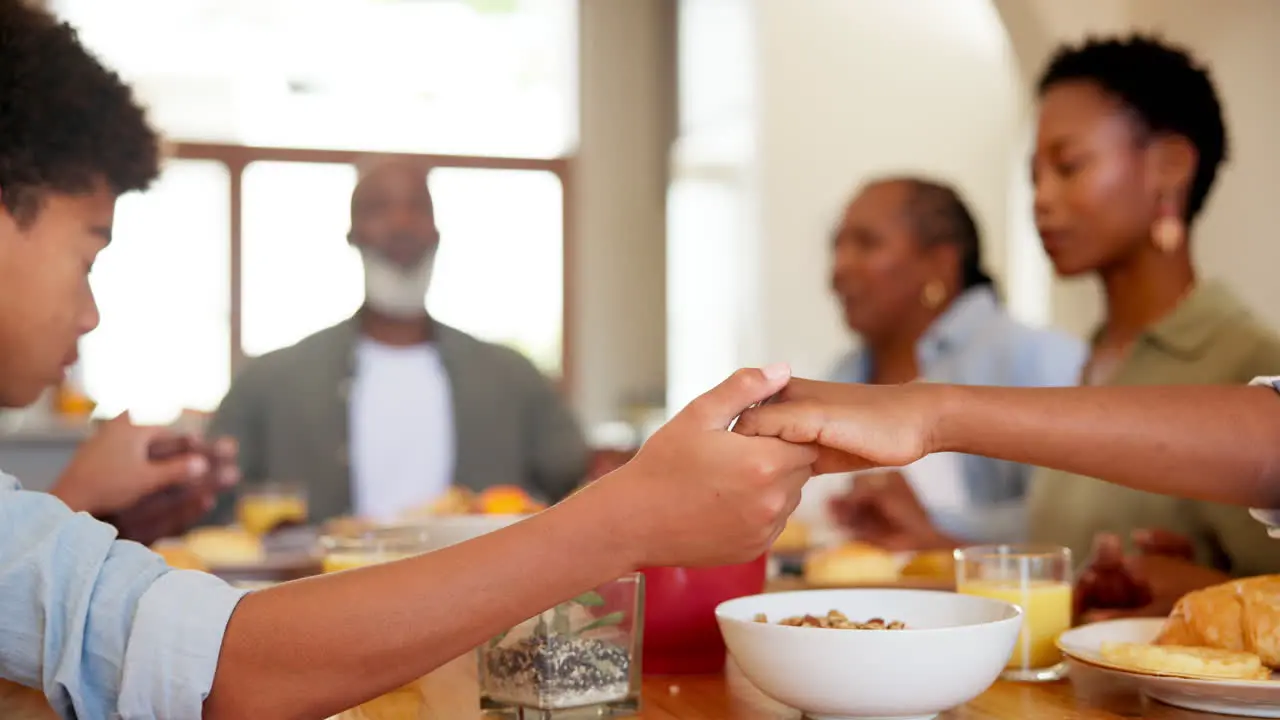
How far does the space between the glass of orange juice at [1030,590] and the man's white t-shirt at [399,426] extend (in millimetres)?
2117

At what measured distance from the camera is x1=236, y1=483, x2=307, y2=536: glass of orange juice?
221 cm

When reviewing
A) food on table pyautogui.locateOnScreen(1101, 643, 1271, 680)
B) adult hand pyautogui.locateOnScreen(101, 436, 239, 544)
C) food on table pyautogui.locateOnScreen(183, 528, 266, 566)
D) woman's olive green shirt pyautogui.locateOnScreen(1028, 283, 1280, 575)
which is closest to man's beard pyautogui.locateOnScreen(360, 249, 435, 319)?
food on table pyautogui.locateOnScreen(183, 528, 266, 566)

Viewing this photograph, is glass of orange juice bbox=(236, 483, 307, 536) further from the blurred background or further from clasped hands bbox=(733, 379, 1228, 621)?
the blurred background

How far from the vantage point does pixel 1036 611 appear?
3.48 ft

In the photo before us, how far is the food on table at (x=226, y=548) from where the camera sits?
1.79 meters

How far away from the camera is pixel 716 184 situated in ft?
18.7

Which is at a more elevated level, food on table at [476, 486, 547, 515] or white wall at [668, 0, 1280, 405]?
white wall at [668, 0, 1280, 405]

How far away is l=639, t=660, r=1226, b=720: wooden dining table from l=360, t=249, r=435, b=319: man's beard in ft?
7.03

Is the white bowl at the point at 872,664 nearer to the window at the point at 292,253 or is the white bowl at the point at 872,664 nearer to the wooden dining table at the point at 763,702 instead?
the wooden dining table at the point at 763,702

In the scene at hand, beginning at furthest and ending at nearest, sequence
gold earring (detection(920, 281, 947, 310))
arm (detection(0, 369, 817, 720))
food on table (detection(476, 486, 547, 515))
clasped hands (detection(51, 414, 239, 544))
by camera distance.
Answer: gold earring (detection(920, 281, 947, 310))
food on table (detection(476, 486, 547, 515))
clasped hands (detection(51, 414, 239, 544))
arm (detection(0, 369, 817, 720))

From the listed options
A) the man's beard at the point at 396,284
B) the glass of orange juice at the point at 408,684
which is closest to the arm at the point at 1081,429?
the glass of orange juice at the point at 408,684

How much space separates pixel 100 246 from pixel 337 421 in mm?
1901

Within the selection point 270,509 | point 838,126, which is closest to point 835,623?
point 270,509

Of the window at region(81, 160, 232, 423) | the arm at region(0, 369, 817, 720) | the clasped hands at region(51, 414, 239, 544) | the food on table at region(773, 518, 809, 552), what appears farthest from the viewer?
the window at region(81, 160, 232, 423)
